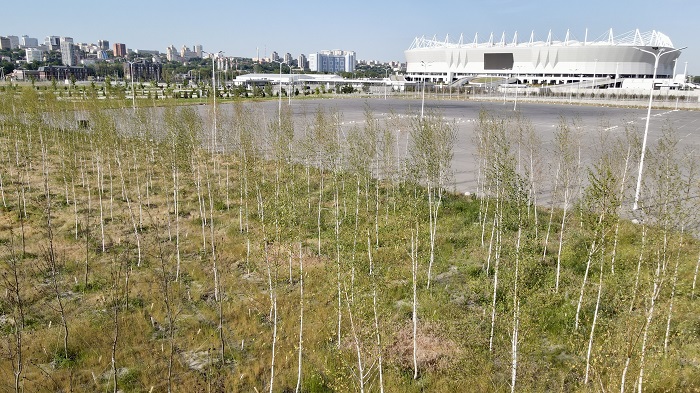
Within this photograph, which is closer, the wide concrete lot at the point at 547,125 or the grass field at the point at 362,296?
the grass field at the point at 362,296

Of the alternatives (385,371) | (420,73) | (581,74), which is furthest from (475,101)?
(385,371)

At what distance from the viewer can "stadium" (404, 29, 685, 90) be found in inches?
4523

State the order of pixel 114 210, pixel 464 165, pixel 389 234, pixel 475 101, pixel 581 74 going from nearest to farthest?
pixel 389 234, pixel 114 210, pixel 464 165, pixel 475 101, pixel 581 74

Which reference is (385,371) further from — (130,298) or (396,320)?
(130,298)

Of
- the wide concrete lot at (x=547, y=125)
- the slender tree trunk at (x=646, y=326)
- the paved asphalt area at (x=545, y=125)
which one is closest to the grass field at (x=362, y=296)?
the slender tree trunk at (x=646, y=326)

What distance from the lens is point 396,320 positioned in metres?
12.9

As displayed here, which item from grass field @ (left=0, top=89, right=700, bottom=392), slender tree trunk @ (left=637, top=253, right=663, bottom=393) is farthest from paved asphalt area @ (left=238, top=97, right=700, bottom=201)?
slender tree trunk @ (left=637, top=253, right=663, bottom=393)

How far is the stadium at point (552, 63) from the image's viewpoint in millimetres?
114875

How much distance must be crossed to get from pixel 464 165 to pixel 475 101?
2342 inches

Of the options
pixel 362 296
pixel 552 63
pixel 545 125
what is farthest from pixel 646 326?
pixel 552 63

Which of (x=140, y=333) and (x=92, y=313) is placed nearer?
(x=140, y=333)

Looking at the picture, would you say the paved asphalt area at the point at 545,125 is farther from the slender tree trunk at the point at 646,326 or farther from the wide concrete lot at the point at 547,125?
the slender tree trunk at the point at 646,326

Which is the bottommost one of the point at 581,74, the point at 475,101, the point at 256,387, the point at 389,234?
the point at 256,387

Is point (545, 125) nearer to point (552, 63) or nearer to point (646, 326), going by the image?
point (646, 326)
